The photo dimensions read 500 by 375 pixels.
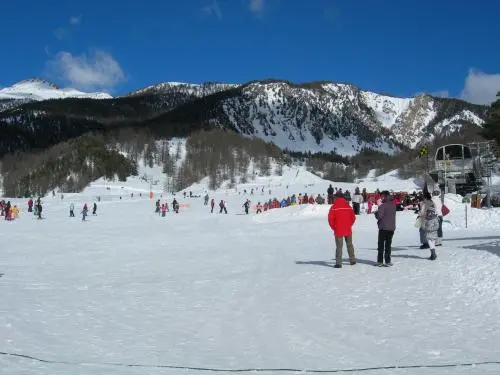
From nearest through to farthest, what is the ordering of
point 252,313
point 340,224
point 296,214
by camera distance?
point 252,313
point 340,224
point 296,214

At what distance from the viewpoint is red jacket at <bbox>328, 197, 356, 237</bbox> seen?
11.9 m

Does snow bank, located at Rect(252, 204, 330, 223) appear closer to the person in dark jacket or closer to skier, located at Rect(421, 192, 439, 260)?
skier, located at Rect(421, 192, 439, 260)

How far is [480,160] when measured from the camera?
4106cm

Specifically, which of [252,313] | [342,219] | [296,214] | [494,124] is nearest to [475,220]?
[296,214]

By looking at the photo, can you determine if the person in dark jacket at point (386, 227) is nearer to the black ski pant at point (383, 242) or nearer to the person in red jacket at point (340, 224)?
the black ski pant at point (383, 242)

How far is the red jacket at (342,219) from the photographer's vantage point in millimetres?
11930

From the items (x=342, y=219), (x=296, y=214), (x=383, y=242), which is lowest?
(x=383, y=242)

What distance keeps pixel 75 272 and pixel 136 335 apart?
→ 260 inches

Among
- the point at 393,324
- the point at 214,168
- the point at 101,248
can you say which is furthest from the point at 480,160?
the point at 214,168

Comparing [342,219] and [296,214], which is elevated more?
[342,219]

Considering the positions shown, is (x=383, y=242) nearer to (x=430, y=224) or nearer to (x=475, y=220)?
(x=430, y=224)

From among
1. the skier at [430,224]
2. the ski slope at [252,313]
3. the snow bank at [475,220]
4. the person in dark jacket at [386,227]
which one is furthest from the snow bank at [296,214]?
the person in dark jacket at [386,227]

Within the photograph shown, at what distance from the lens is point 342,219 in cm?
1201

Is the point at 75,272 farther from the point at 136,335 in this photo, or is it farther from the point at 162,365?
the point at 162,365
